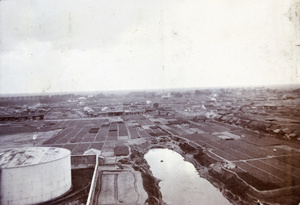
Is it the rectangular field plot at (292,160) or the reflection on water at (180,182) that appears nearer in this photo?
the reflection on water at (180,182)

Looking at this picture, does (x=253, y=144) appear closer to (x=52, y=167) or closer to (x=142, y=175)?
(x=142, y=175)

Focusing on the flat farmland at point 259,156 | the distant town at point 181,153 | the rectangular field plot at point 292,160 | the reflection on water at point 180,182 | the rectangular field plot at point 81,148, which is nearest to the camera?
the distant town at point 181,153

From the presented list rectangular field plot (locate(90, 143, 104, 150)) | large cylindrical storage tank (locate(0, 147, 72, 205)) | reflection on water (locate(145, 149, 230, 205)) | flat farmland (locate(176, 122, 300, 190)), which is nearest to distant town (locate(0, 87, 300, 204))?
flat farmland (locate(176, 122, 300, 190))

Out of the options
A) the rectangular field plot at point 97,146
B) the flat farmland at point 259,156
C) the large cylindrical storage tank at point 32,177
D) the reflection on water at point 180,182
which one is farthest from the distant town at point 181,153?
the reflection on water at point 180,182

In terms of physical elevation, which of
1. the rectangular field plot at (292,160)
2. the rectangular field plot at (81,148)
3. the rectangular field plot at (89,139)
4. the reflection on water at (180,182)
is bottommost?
the reflection on water at (180,182)

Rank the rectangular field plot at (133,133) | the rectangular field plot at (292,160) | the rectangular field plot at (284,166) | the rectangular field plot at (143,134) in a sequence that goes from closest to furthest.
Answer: the rectangular field plot at (284,166), the rectangular field plot at (292,160), the rectangular field plot at (133,133), the rectangular field plot at (143,134)

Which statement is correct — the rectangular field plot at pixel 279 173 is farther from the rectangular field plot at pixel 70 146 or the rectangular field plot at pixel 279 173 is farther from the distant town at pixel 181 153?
the rectangular field plot at pixel 70 146

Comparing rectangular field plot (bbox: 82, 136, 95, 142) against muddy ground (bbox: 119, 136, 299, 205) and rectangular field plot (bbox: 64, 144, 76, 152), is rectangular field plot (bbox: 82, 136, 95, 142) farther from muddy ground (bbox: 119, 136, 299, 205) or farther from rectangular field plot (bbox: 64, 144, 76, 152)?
muddy ground (bbox: 119, 136, 299, 205)

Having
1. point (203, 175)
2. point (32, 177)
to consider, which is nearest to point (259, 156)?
point (203, 175)
